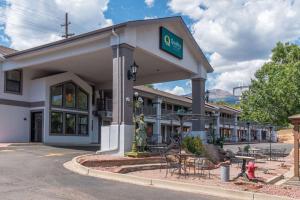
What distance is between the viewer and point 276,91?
2733cm

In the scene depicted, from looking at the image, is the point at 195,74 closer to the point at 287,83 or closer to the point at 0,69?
the point at 287,83

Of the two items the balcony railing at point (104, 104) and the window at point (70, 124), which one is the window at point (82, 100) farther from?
the balcony railing at point (104, 104)

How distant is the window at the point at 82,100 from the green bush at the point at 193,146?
13058 millimetres

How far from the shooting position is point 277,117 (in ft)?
93.1

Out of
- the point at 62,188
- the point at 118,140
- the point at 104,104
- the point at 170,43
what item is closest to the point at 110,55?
the point at 170,43

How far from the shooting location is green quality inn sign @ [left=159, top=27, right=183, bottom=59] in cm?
2133

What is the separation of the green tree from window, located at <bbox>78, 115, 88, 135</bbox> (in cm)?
1355

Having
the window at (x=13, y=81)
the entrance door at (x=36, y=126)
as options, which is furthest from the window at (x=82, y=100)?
the window at (x=13, y=81)

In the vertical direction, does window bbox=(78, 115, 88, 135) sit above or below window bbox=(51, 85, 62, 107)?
below

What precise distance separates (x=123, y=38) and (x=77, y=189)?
948 cm

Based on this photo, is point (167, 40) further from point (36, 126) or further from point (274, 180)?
point (36, 126)

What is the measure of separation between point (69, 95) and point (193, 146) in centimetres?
1314

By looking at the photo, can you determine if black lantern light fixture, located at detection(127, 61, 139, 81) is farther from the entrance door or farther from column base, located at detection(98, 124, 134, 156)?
the entrance door

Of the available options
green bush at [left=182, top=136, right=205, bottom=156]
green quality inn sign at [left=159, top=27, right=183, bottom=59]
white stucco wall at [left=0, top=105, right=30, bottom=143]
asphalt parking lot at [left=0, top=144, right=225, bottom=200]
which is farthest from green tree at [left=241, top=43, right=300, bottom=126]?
asphalt parking lot at [left=0, top=144, right=225, bottom=200]
